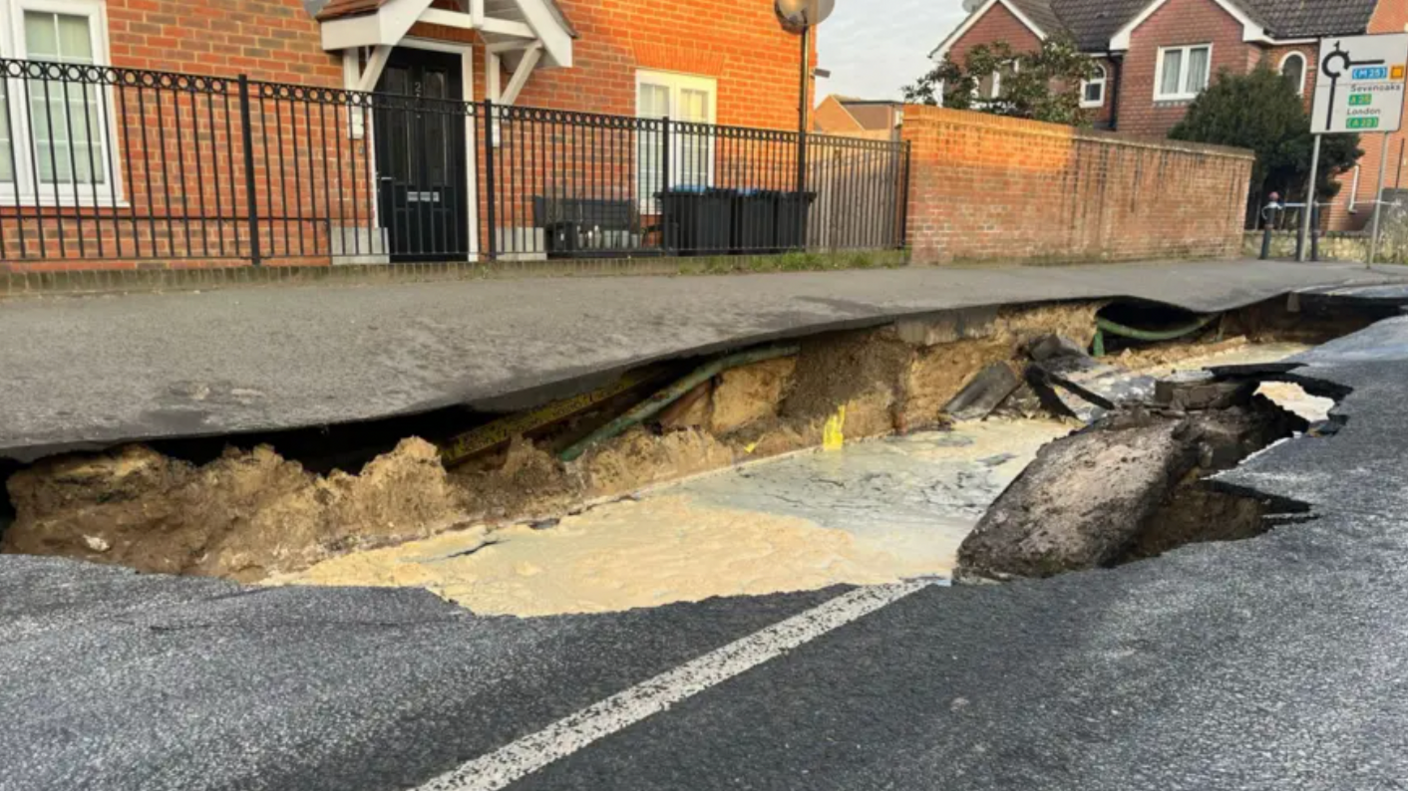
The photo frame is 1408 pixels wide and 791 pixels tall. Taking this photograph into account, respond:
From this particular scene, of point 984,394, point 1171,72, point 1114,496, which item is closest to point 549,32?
point 984,394

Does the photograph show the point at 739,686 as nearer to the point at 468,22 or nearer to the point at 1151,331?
the point at 468,22

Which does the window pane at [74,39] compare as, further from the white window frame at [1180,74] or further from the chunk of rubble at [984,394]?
the white window frame at [1180,74]

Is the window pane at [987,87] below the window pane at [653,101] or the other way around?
the other way around

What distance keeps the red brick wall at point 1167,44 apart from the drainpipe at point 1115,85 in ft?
0.56

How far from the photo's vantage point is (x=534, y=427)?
6.54 metres

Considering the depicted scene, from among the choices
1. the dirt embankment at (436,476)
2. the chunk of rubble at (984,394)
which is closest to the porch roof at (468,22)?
the dirt embankment at (436,476)

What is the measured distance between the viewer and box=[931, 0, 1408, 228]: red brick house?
29312 mm

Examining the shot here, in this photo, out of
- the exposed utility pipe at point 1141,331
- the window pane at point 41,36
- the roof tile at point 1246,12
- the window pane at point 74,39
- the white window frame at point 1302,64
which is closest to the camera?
the window pane at point 41,36

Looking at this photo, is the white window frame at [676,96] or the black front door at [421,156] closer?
the black front door at [421,156]

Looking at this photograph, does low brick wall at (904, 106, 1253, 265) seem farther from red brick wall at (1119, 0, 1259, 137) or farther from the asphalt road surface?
red brick wall at (1119, 0, 1259, 137)

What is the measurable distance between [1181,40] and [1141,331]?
22.9 m

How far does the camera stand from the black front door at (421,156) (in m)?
10.5

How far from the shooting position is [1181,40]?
3053 cm

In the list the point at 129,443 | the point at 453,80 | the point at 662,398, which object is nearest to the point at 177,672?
the point at 129,443
